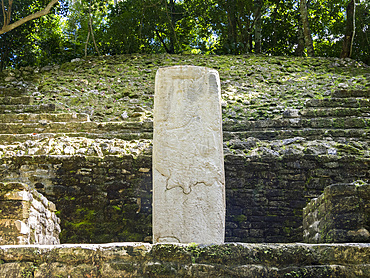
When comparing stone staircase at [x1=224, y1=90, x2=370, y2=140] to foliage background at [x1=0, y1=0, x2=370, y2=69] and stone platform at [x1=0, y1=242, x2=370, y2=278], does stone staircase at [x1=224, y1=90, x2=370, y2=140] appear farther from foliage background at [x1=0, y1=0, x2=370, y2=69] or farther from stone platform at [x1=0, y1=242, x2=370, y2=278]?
foliage background at [x1=0, y1=0, x2=370, y2=69]

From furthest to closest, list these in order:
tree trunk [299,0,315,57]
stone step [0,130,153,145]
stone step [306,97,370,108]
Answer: tree trunk [299,0,315,57]
stone step [306,97,370,108]
stone step [0,130,153,145]

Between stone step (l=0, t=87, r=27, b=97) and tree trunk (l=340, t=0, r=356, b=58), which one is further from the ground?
tree trunk (l=340, t=0, r=356, b=58)

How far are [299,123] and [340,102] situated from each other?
4.38 ft

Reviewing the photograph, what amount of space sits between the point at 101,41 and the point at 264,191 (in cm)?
1129

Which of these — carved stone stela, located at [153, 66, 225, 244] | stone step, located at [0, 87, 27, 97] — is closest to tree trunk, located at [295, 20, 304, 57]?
stone step, located at [0, 87, 27, 97]

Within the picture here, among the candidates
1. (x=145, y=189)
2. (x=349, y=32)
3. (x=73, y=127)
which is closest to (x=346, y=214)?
(x=145, y=189)

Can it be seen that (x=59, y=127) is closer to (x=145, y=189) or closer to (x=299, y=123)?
(x=145, y=189)

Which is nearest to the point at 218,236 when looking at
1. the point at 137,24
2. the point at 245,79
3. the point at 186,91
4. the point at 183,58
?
the point at 186,91

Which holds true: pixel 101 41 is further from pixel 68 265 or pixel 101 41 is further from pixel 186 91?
pixel 68 265

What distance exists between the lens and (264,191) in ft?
17.7

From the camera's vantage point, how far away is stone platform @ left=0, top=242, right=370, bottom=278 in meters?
2.19

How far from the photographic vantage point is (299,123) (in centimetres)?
719

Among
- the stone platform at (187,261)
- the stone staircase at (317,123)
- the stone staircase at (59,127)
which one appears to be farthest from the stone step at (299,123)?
the stone platform at (187,261)

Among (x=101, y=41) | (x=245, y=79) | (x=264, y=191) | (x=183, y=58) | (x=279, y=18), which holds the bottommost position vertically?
(x=264, y=191)
